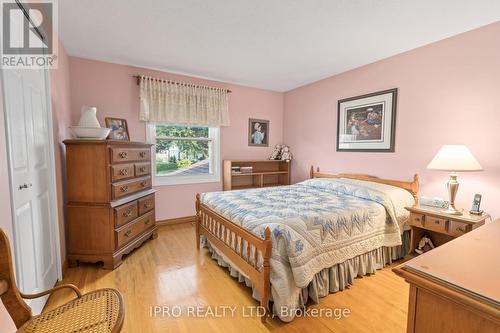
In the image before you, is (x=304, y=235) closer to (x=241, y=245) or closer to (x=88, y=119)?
(x=241, y=245)

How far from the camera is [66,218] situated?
2.58m

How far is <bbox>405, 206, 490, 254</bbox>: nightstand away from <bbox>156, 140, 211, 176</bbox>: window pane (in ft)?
10.5

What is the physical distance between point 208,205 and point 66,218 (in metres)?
1.57

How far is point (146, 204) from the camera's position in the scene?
314 cm

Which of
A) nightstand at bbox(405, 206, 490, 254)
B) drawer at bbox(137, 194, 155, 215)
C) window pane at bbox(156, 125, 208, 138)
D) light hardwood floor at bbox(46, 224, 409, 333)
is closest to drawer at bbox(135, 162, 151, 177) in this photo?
drawer at bbox(137, 194, 155, 215)

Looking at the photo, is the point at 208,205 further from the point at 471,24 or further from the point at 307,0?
the point at 471,24

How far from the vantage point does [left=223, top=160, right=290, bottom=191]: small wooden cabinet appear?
13.9 ft

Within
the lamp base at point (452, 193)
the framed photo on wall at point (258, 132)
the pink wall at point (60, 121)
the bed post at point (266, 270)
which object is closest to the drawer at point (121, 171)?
the pink wall at point (60, 121)

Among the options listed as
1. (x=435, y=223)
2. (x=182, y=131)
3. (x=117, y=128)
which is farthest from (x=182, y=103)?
(x=435, y=223)

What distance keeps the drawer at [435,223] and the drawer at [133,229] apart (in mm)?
3319

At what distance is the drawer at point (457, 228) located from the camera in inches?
85.2

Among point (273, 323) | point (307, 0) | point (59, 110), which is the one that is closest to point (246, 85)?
point (307, 0)

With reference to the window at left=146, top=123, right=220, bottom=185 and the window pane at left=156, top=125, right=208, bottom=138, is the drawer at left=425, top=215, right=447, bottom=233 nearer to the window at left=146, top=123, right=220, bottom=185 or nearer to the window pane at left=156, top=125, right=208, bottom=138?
the window at left=146, top=123, right=220, bottom=185

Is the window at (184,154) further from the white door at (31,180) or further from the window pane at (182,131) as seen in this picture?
the white door at (31,180)
